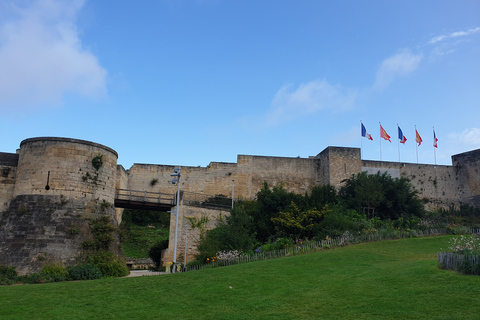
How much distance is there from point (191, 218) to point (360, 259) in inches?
516

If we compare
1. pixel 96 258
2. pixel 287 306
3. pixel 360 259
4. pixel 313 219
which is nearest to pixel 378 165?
pixel 313 219

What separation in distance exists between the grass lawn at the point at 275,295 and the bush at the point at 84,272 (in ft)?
16.9

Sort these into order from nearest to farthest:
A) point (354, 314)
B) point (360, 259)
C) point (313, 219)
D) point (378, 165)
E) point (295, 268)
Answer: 1. point (354, 314)
2. point (295, 268)
3. point (360, 259)
4. point (313, 219)
5. point (378, 165)

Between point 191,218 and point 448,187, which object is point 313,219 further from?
point 448,187

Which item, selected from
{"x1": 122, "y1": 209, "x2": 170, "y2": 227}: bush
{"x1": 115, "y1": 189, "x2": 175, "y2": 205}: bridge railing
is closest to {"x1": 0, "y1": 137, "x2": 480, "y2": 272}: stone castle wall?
{"x1": 115, "y1": 189, "x2": 175, "y2": 205}: bridge railing

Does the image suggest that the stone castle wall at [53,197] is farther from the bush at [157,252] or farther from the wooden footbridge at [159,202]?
the bush at [157,252]

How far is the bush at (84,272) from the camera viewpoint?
19.9 meters

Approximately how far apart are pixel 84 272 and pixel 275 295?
11847 millimetres

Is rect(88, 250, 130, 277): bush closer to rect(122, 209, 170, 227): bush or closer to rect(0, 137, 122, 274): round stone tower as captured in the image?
rect(0, 137, 122, 274): round stone tower

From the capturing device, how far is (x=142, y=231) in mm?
34688

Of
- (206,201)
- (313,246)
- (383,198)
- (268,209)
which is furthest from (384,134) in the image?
(313,246)

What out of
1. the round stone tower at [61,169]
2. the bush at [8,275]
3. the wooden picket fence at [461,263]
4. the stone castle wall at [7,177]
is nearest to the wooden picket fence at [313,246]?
the round stone tower at [61,169]

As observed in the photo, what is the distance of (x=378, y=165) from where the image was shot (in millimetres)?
39594

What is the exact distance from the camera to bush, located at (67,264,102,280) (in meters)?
19.9
